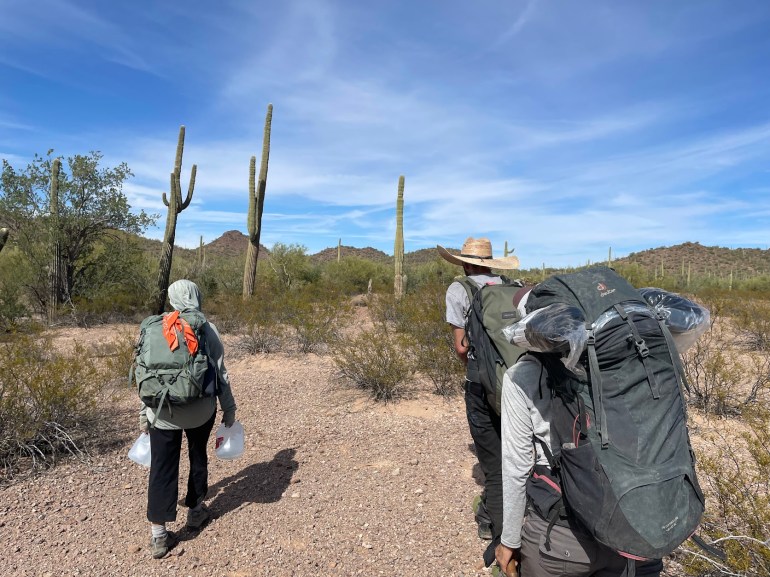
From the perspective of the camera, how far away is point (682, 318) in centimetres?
141

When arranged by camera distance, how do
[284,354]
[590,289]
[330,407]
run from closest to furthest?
[590,289] → [330,407] → [284,354]

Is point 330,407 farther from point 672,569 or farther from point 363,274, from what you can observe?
point 363,274

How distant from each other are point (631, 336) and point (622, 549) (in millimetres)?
526

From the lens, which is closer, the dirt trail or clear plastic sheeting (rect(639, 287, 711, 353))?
clear plastic sheeting (rect(639, 287, 711, 353))

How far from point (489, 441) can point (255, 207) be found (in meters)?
12.2

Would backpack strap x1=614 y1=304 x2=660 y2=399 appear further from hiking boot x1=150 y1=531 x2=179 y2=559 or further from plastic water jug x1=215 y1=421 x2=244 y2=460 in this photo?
hiking boot x1=150 y1=531 x2=179 y2=559

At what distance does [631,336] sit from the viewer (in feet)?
4.26

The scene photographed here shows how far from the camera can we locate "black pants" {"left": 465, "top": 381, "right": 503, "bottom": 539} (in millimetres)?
2625

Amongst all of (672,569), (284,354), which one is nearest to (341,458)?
(672,569)

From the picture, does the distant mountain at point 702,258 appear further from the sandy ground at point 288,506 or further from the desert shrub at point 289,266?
the sandy ground at point 288,506

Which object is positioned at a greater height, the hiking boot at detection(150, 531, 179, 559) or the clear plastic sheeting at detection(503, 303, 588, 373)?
the clear plastic sheeting at detection(503, 303, 588, 373)

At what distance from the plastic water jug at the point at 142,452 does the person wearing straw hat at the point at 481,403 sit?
1.97m

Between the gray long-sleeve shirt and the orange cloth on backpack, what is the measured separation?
193cm

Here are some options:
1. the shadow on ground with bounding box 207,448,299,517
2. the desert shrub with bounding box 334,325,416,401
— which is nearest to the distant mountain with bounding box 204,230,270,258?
the desert shrub with bounding box 334,325,416,401
